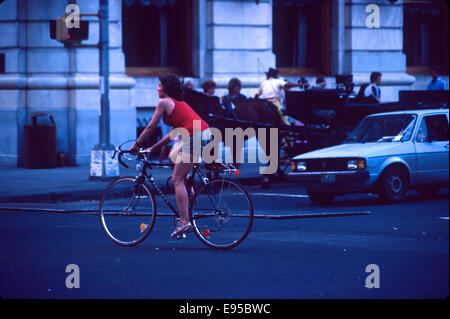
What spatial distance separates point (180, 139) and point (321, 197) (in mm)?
4945

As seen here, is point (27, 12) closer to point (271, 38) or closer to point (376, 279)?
point (271, 38)

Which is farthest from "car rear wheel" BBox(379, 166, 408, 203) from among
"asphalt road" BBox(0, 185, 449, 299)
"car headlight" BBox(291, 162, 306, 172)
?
"car headlight" BBox(291, 162, 306, 172)

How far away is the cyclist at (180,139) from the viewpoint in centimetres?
906

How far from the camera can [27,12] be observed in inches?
784

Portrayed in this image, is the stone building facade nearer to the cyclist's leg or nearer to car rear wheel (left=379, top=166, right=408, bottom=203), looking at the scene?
car rear wheel (left=379, top=166, right=408, bottom=203)

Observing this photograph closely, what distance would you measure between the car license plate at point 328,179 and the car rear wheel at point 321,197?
429 mm

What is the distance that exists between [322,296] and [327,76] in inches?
730

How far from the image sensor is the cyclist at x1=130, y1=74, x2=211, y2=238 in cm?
906

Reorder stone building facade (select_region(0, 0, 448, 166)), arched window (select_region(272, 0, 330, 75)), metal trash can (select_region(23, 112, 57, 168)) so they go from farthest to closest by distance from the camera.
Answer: arched window (select_region(272, 0, 330, 75)), stone building facade (select_region(0, 0, 448, 166)), metal trash can (select_region(23, 112, 57, 168))

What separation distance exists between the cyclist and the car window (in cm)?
549

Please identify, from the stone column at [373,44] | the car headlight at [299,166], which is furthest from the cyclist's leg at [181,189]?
the stone column at [373,44]

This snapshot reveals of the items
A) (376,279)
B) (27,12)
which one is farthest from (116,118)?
(376,279)

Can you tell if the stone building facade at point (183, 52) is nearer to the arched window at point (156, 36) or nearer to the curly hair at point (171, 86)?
the arched window at point (156, 36)

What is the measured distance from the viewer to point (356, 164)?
13148 millimetres
